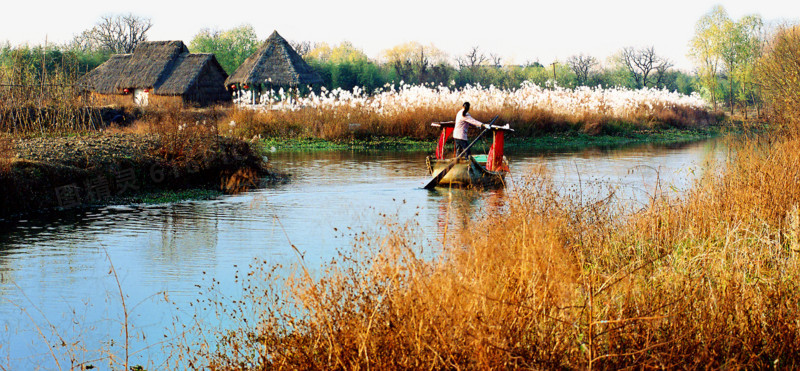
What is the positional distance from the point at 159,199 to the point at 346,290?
1123 cm

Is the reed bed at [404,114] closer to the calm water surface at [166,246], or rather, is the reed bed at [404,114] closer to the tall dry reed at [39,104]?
the tall dry reed at [39,104]

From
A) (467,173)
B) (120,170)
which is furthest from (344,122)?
(120,170)

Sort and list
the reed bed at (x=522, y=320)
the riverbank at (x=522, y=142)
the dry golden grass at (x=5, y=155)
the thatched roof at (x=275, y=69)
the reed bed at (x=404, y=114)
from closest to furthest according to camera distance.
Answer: the reed bed at (x=522, y=320) < the dry golden grass at (x=5, y=155) < the riverbank at (x=522, y=142) < the reed bed at (x=404, y=114) < the thatched roof at (x=275, y=69)

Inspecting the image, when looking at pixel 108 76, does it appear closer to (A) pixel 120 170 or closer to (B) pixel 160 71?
(B) pixel 160 71

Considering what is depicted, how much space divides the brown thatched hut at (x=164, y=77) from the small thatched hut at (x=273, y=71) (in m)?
1.53

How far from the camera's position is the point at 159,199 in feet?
51.6

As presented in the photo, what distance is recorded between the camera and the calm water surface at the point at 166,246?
24.2 ft

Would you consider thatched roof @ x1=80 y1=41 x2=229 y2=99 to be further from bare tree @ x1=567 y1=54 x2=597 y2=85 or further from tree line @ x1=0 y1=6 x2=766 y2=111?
bare tree @ x1=567 y1=54 x2=597 y2=85

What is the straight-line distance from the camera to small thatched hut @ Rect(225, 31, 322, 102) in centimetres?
4500

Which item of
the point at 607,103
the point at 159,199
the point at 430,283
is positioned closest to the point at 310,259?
the point at 430,283

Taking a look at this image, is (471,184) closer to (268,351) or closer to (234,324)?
(234,324)

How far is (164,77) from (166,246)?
38711 millimetres

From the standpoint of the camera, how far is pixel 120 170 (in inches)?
635

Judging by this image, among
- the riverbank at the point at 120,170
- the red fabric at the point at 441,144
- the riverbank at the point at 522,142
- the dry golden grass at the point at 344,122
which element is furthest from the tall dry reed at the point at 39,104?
the dry golden grass at the point at 344,122
